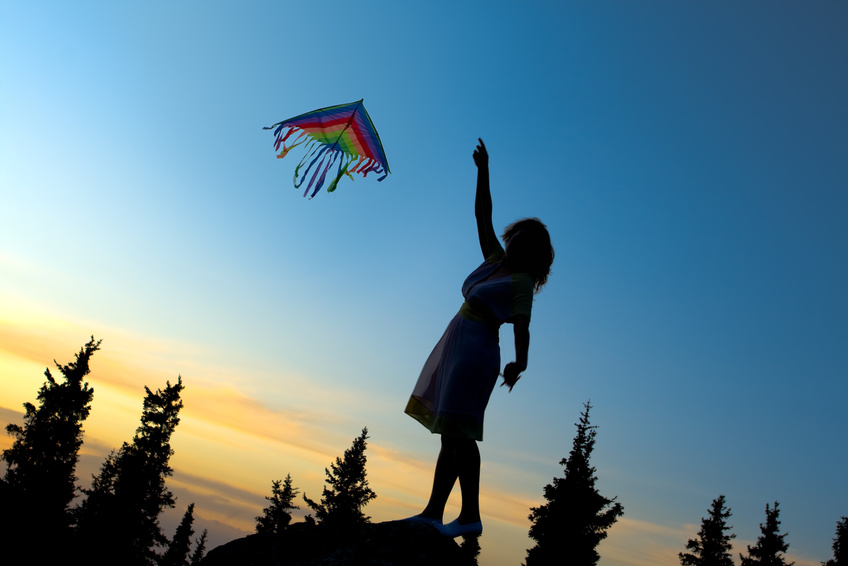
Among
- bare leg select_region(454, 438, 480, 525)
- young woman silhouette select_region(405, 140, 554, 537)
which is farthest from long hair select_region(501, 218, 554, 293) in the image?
bare leg select_region(454, 438, 480, 525)

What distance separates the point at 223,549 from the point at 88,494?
118 feet

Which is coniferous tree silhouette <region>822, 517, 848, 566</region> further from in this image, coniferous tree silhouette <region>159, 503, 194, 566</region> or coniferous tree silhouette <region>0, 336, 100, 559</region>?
coniferous tree silhouette <region>159, 503, 194, 566</region>

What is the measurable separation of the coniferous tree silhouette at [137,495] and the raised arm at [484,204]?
31125mm

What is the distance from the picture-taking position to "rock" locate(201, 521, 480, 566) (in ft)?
15.1

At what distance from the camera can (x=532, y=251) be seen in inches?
213

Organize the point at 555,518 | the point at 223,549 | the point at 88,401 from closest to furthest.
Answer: the point at 223,549
the point at 555,518
the point at 88,401

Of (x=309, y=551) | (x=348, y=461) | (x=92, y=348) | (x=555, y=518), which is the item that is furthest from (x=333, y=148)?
(x=92, y=348)

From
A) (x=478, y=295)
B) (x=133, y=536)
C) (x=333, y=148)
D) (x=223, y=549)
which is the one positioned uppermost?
(x=333, y=148)

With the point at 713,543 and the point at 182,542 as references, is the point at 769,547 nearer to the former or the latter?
the point at 713,543

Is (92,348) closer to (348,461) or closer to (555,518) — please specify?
(348,461)

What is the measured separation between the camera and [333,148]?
24.3 ft

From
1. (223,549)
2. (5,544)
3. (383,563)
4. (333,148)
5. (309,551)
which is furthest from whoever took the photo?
(5,544)

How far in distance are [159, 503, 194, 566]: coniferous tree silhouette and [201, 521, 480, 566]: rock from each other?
200ft

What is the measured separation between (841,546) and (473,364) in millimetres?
37106
